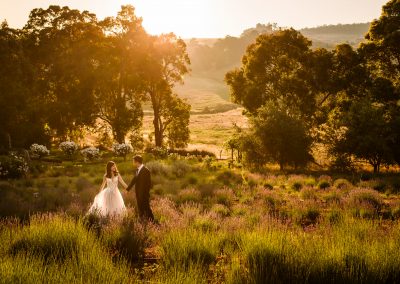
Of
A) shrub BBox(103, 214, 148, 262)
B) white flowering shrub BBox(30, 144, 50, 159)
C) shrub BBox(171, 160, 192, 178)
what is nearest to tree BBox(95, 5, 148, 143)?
white flowering shrub BBox(30, 144, 50, 159)

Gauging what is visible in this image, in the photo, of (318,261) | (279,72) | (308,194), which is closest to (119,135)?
(279,72)

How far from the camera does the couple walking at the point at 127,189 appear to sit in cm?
1178

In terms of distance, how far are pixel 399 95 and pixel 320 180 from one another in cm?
1302

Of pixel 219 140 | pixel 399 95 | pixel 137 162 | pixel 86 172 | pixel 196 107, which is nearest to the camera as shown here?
pixel 137 162

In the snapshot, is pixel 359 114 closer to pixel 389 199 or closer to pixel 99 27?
pixel 389 199

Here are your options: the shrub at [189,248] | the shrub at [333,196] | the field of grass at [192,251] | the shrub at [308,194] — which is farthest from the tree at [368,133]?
the shrub at [189,248]

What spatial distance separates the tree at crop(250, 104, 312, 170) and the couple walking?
57.9 feet

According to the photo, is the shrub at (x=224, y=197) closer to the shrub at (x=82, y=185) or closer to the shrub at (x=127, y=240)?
the shrub at (x=82, y=185)

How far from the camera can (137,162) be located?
12.3 meters

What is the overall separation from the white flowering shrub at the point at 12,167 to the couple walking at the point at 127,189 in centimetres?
1198

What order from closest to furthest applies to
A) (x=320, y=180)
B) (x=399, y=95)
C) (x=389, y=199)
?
(x=389, y=199)
(x=320, y=180)
(x=399, y=95)

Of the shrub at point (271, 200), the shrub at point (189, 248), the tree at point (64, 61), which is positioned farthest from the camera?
the tree at point (64, 61)

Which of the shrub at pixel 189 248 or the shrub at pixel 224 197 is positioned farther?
the shrub at pixel 224 197

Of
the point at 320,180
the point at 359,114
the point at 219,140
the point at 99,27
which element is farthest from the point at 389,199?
the point at 219,140
